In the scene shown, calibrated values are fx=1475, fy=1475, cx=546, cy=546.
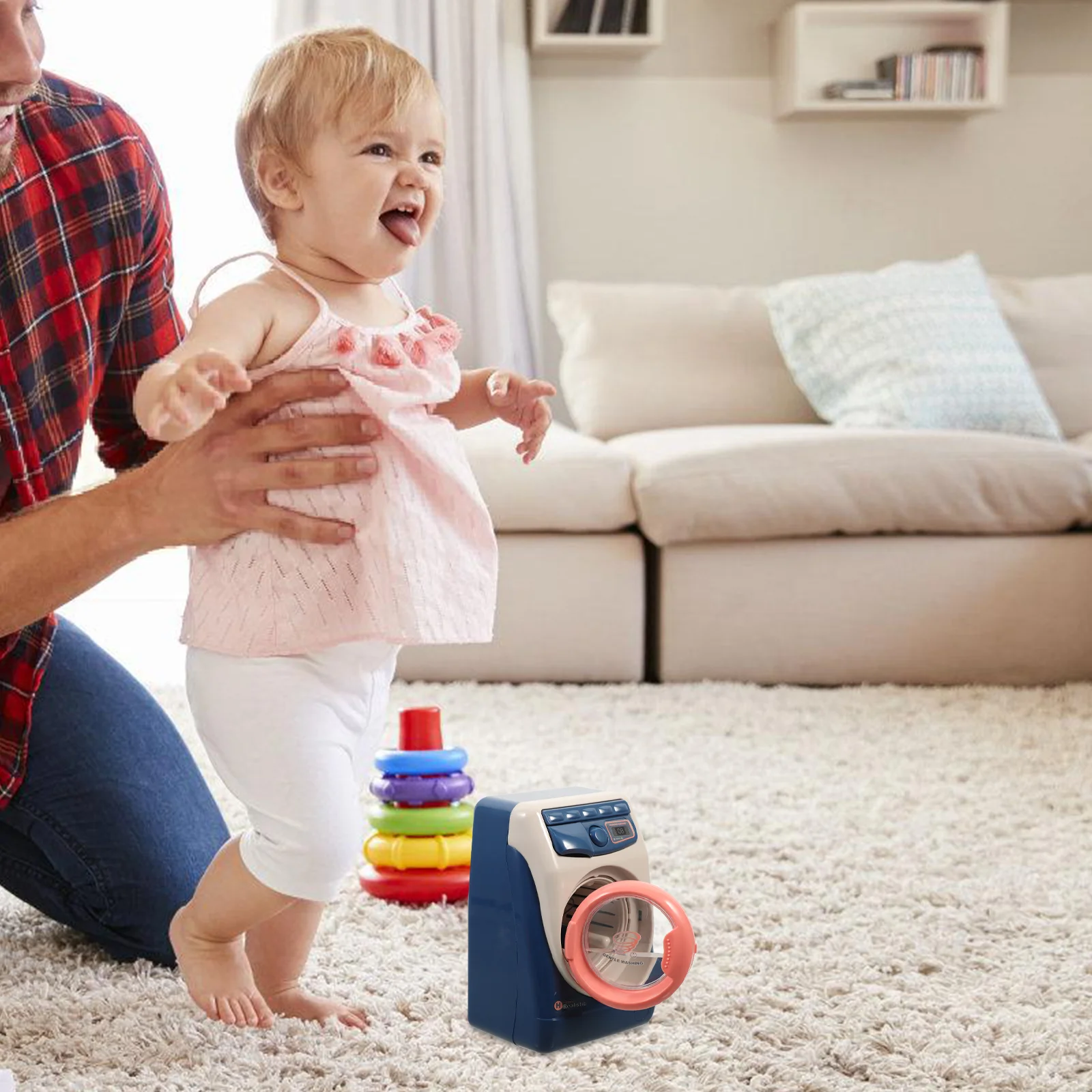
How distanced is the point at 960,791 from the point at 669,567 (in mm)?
944

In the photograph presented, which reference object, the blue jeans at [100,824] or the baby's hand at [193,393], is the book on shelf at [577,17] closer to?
the blue jeans at [100,824]

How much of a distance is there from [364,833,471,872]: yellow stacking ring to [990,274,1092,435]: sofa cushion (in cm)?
239

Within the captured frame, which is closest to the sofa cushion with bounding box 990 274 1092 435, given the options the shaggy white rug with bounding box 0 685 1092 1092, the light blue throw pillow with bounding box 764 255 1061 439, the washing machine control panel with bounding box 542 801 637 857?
the light blue throw pillow with bounding box 764 255 1061 439

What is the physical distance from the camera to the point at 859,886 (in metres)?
1.68

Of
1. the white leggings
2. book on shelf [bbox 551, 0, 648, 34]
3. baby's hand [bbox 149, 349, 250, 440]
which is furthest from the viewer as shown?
book on shelf [bbox 551, 0, 648, 34]

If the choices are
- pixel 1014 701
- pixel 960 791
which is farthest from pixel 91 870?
pixel 1014 701

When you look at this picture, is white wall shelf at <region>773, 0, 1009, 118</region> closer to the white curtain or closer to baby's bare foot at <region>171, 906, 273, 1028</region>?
the white curtain

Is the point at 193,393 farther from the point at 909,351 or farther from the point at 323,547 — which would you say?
the point at 909,351

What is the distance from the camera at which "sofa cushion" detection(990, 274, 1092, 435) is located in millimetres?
3551

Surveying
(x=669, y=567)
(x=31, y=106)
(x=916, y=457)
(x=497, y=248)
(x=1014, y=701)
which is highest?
(x=31, y=106)

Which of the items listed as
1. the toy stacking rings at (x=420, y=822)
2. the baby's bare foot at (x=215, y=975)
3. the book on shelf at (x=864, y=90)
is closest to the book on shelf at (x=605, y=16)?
the book on shelf at (x=864, y=90)

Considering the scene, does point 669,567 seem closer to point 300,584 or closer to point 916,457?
point 916,457

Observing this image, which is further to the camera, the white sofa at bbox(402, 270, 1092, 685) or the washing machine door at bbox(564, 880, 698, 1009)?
the white sofa at bbox(402, 270, 1092, 685)

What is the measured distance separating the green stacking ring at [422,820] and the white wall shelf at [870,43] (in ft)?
9.65
